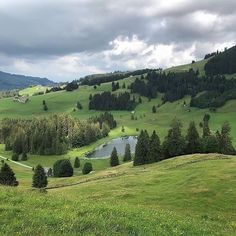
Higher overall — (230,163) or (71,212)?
(71,212)

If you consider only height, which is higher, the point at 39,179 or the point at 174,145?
the point at 174,145

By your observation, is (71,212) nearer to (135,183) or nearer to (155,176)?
(135,183)

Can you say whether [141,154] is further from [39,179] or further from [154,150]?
[39,179]

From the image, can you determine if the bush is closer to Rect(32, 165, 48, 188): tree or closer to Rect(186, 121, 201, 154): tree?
Rect(186, 121, 201, 154): tree

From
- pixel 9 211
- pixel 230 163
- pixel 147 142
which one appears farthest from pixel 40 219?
pixel 147 142

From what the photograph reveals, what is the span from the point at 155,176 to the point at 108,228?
190ft

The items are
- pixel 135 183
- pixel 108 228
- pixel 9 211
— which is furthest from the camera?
pixel 135 183

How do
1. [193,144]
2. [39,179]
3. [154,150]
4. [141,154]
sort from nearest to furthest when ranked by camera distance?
[39,179]
[141,154]
[154,150]
[193,144]

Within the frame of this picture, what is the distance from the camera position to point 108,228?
19625mm

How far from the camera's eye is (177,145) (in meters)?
131

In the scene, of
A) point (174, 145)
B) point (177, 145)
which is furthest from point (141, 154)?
point (177, 145)

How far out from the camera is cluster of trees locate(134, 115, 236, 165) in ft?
421

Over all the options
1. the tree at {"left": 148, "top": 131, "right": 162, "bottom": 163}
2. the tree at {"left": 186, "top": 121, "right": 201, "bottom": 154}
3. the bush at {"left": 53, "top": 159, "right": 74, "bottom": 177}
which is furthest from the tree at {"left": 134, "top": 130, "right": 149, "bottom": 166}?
the bush at {"left": 53, "top": 159, "right": 74, "bottom": 177}

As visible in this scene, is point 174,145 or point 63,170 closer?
→ point 174,145
